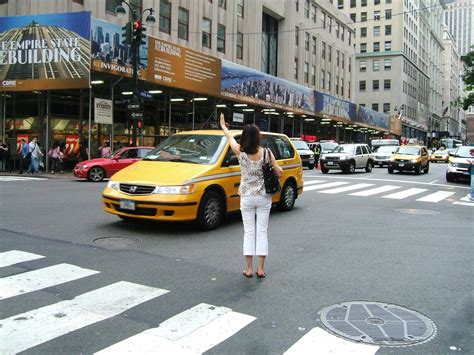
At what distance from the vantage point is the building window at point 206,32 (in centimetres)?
3450

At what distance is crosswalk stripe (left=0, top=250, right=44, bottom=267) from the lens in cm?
610

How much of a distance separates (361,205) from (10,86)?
17799 mm

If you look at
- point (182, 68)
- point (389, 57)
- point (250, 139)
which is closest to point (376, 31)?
point (389, 57)

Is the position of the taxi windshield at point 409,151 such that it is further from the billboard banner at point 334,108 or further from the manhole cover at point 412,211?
the billboard banner at point 334,108

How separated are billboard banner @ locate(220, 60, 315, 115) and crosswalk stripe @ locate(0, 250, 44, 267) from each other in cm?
2286

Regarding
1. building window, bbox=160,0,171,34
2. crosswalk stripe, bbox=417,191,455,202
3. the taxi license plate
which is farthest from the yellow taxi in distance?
building window, bbox=160,0,171,34

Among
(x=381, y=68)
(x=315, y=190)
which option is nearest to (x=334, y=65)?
(x=381, y=68)

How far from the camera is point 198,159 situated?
29.0 ft

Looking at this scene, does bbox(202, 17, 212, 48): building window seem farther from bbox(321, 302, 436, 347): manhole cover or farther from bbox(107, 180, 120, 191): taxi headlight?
bbox(321, 302, 436, 347): manhole cover

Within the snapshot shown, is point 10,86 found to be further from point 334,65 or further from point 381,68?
point 381,68

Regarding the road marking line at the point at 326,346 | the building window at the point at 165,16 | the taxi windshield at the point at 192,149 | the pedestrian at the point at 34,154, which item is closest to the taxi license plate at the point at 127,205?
the taxi windshield at the point at 192,149

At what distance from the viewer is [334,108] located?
49.0 meters

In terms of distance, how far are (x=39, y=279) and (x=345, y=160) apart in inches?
867

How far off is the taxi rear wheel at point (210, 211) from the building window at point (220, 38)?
29360mm
